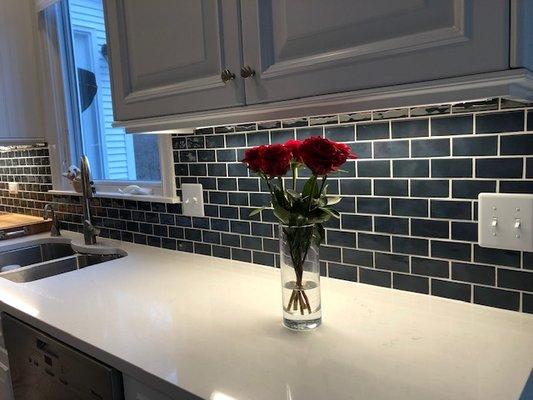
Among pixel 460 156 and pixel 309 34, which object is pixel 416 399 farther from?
pixel 309 34

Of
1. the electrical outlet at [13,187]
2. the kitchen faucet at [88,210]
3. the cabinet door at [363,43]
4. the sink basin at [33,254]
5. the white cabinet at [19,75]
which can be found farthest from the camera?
the electrical outlet at [13,187]

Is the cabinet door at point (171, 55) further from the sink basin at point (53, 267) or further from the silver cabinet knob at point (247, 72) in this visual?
the sink basin at point (53, 267)

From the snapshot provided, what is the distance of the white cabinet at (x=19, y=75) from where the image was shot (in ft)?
7.22

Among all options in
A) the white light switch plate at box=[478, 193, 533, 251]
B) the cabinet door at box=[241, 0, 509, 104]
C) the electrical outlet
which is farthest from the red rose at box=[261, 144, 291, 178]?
the electrical outlet

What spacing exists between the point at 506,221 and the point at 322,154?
17.2 inches

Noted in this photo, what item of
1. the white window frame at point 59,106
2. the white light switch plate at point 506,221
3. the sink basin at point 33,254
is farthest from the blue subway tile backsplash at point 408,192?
the sink basin at point 33,254

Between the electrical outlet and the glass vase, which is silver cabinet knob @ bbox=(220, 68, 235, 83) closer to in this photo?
the glass vase

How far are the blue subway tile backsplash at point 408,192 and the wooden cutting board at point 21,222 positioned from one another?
120 centimetres

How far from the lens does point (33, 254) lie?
2.15 meters

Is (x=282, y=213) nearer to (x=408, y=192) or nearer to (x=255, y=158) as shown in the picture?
(x=255, y=158)

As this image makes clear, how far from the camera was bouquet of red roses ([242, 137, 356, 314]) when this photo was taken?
0.90m

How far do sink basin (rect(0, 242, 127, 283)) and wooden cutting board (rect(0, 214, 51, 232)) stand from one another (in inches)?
6.9

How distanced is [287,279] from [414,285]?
1.15 ft

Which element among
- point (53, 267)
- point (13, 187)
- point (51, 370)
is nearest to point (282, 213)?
point (51, 370)
